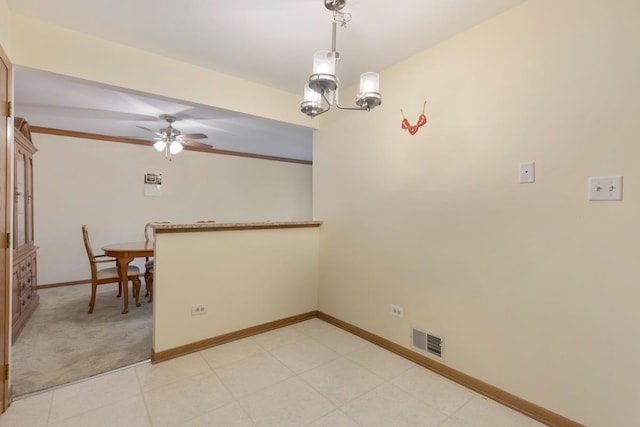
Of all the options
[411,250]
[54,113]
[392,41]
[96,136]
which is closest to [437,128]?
[392,41]

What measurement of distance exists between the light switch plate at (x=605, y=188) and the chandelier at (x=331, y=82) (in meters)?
1.16

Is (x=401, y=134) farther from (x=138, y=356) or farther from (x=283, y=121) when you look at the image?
(x=138, y=356)

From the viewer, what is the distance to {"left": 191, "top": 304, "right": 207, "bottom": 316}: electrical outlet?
2.46 m

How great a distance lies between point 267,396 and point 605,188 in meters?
2.22

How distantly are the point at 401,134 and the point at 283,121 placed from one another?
1.21 m

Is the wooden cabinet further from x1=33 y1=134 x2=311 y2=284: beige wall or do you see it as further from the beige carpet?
x1=33 y1=134 x2=311 y2=284: beige wall

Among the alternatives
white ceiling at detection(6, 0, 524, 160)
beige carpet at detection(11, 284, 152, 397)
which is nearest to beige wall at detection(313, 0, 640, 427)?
white ceiling at detection(6, 0, 524, 160)

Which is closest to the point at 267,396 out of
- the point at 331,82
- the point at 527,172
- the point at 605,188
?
the point at 331,82

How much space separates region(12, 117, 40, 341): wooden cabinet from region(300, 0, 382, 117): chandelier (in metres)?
2.96

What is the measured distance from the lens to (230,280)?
2.68m

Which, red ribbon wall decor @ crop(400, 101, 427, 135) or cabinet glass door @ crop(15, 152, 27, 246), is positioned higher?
red ribbon wall decor @ crop(400, 101, 427, 135)

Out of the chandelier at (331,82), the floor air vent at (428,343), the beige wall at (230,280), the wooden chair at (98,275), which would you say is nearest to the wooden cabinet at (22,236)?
the wooden chair at (98,275)

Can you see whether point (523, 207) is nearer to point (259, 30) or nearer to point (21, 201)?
point (259, 30)

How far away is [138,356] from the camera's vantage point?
2363 mm
